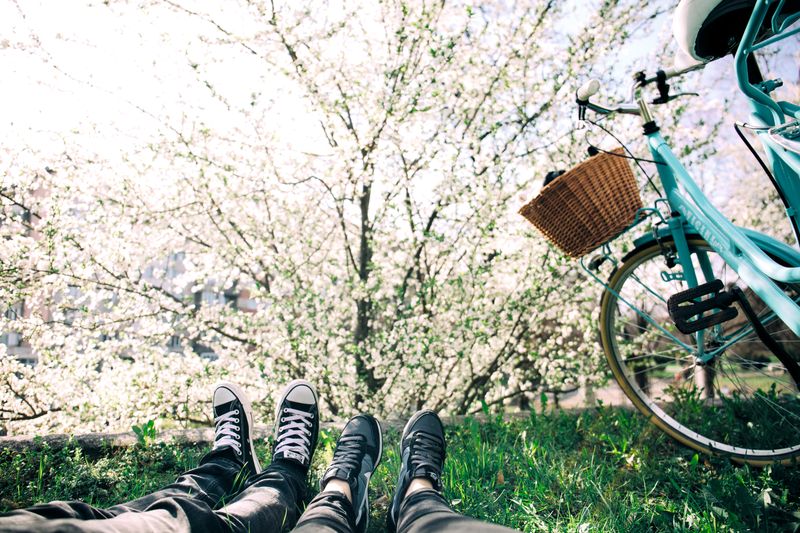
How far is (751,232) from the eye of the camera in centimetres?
155

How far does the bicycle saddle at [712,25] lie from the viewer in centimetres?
141

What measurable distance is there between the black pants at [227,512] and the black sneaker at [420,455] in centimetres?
14

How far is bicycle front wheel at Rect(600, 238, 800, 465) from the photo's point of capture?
5.80 ft

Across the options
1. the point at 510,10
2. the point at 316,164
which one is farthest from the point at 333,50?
the point at 510,10

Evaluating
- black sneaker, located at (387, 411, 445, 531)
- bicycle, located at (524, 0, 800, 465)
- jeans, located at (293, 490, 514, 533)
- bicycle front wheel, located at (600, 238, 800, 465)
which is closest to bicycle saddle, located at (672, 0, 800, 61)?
bicycle, located at (524, 0, 800, 465)

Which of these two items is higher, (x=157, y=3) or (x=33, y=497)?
(x=157, y=3)

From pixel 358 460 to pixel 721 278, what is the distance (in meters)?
1.70

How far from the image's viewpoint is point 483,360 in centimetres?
444

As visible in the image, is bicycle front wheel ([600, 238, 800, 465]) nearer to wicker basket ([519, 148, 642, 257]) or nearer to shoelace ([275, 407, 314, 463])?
wicker basket ([519, 148, 642, 257])

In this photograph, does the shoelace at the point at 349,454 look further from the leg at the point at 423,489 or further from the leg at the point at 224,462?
the leg at the point at 224,462

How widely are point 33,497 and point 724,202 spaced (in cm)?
924

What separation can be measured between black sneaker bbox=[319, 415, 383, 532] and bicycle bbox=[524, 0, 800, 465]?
46.8 inches

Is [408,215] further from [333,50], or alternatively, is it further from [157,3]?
[157,3]

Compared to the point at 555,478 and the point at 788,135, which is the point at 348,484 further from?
the point at 788,135
